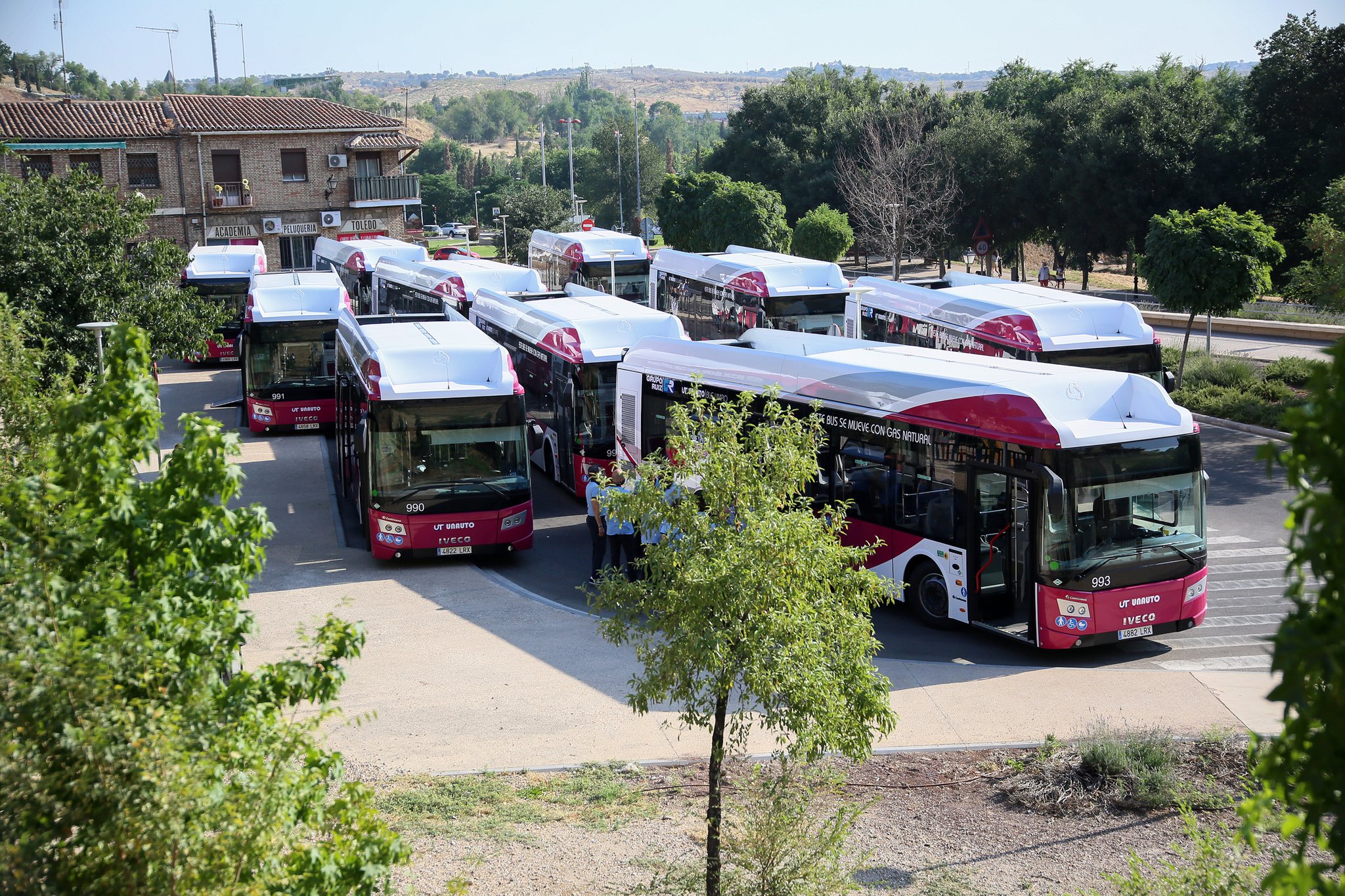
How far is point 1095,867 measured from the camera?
8133 millimetres

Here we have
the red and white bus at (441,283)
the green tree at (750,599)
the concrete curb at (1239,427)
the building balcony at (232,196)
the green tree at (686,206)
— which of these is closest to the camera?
the green tree at (750,599)

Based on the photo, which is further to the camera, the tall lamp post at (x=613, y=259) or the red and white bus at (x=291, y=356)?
the tall lamp post at (x=613, y=259)

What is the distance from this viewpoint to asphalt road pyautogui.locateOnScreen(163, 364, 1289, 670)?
13.0 m

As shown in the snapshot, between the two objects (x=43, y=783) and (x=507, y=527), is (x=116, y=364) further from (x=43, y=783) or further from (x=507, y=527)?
(x=507, y=527)

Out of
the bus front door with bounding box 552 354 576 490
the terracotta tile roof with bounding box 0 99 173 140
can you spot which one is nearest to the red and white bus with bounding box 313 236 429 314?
the bus front door with bounding box 552 354 576 490

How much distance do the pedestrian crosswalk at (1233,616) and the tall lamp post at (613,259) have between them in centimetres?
2073

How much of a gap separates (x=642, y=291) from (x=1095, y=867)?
29706 mm

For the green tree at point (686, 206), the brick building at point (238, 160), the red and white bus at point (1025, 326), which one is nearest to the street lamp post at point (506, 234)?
the brick building at point (238, 160)

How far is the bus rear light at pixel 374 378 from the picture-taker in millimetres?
16141

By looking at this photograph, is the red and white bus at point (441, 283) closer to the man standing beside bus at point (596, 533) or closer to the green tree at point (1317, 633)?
the man standing beside bus at point (596, 533)

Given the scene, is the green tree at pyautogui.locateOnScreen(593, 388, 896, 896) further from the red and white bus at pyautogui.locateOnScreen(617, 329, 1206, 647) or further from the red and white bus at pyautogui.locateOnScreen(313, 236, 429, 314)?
the red and white bus at pyautogui.locateOnScreen(313, 236, 429, 314)

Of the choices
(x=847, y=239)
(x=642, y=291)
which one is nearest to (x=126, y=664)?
(x=642, y=291)

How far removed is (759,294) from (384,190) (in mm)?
36087

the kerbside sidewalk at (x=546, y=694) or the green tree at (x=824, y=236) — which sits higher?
the green tree at (x=824, y=236)
